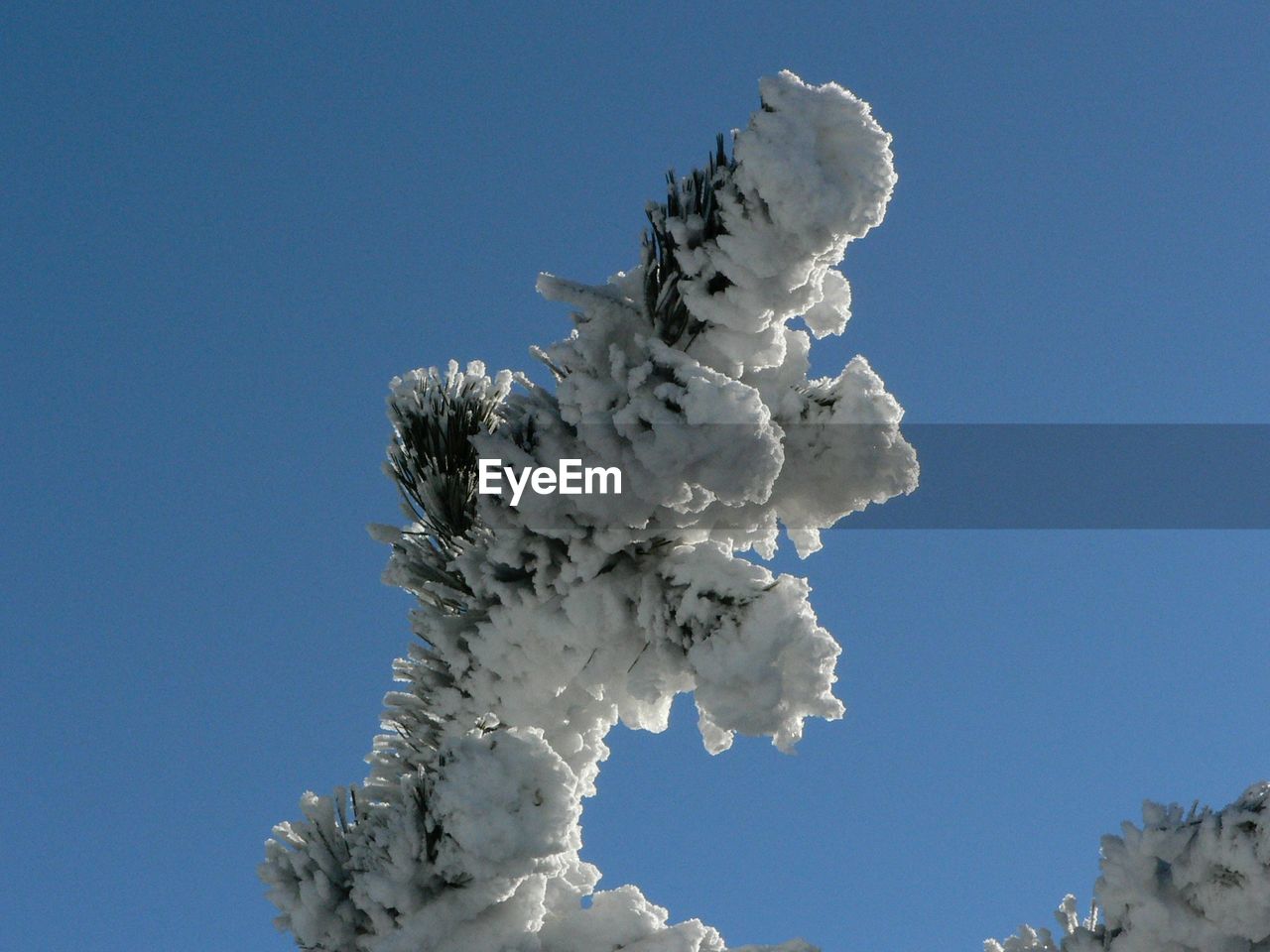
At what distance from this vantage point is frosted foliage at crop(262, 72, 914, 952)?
3.14m

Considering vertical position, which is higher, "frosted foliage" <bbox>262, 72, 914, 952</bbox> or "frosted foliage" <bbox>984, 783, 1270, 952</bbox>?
"frosted foliage" <bbox>262, 72, 914, 952</bbox>

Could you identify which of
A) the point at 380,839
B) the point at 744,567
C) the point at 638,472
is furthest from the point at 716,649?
the point at 380,839

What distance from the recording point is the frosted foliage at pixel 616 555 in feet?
10.3

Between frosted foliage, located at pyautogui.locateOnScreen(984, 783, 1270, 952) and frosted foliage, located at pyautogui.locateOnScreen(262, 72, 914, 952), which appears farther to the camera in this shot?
frosted foliage, located at pyautogui.locateOnScreen(262, 72, 914, 952)

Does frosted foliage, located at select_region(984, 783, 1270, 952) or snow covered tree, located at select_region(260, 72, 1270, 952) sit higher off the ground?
snow covered tree, located at select_region(260, 72, 1270, 952)

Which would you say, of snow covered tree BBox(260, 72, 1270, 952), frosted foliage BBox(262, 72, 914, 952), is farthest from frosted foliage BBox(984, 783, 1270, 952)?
frosted foliage BBox(262, 72, 914, 952)

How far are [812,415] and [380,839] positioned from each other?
1736mm

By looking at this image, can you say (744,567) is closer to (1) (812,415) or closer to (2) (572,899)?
(1) (812,415)

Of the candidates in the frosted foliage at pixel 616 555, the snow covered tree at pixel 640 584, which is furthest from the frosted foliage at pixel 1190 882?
the frosted foliage at pixel 616 555

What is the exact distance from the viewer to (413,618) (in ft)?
12.3

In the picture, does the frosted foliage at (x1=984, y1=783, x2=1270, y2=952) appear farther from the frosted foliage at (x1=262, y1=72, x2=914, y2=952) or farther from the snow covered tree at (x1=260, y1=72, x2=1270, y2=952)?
the frosted foliage at (x1=262, y1=72, x2=914, y2=952)

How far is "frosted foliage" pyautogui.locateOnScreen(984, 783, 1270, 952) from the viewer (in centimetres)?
301

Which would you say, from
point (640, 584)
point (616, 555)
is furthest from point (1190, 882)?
point (616, 555)

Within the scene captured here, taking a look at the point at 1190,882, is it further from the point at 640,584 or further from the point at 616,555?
the point at 616,555
